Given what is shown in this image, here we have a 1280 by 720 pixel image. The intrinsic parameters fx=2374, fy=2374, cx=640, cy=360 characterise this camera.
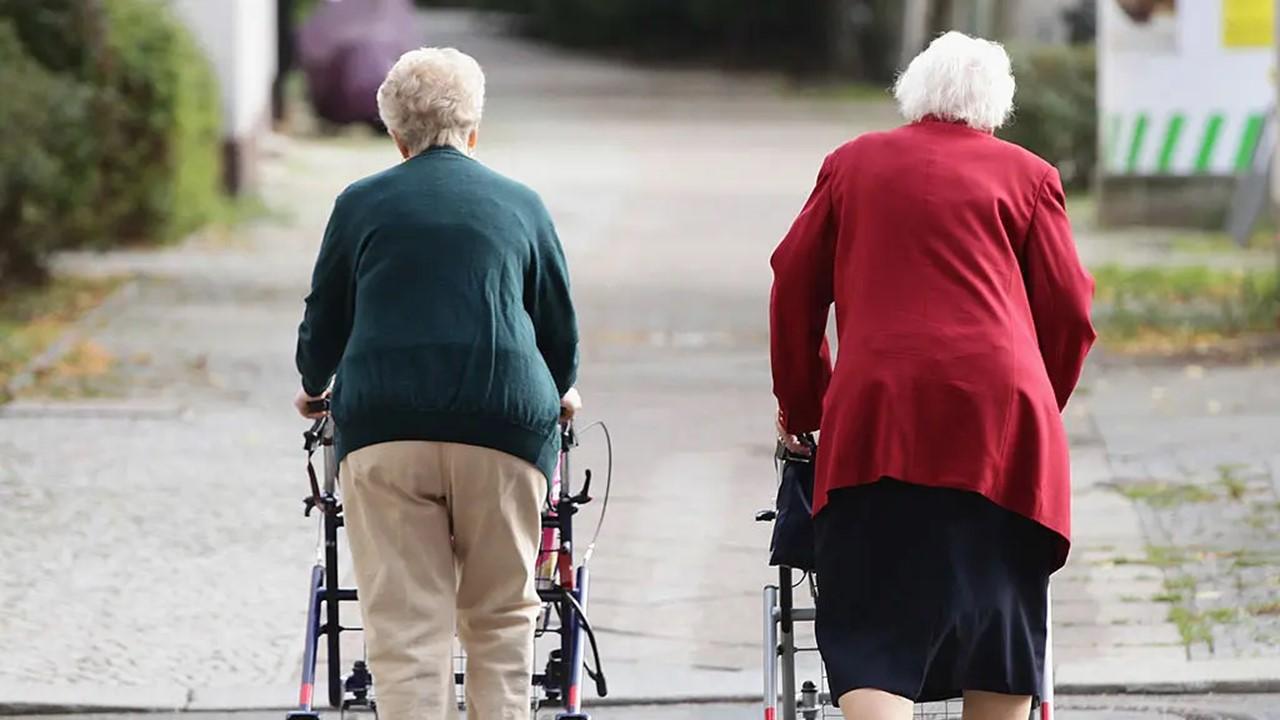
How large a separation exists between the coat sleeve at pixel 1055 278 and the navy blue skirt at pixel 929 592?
1.23 feet

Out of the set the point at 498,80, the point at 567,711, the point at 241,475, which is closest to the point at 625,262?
the point at 241,475

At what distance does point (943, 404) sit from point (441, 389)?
991mm

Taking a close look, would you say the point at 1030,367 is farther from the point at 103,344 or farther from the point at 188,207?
the point at 188,207

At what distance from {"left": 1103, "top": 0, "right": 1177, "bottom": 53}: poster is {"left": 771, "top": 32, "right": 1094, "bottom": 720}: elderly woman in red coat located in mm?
13382

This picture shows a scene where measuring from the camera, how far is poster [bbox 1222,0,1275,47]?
1744 cm

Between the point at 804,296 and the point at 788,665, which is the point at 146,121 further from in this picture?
the point at 804,296

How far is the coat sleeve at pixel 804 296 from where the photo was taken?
4613 mm

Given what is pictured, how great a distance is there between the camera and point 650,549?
Result: 8047 mm

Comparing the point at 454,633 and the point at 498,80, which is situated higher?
the point at 454,633

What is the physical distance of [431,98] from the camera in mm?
4805

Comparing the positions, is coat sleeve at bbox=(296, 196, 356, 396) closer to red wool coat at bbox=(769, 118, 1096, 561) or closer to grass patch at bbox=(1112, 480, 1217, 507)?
red wool coat at bbox=(769, 118, 1096, 561)

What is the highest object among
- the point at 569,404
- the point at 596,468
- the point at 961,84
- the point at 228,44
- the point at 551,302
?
the point at 961,84

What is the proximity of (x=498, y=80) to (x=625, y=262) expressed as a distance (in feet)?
81.2

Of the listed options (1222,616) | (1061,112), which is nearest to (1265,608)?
(1222,616)
